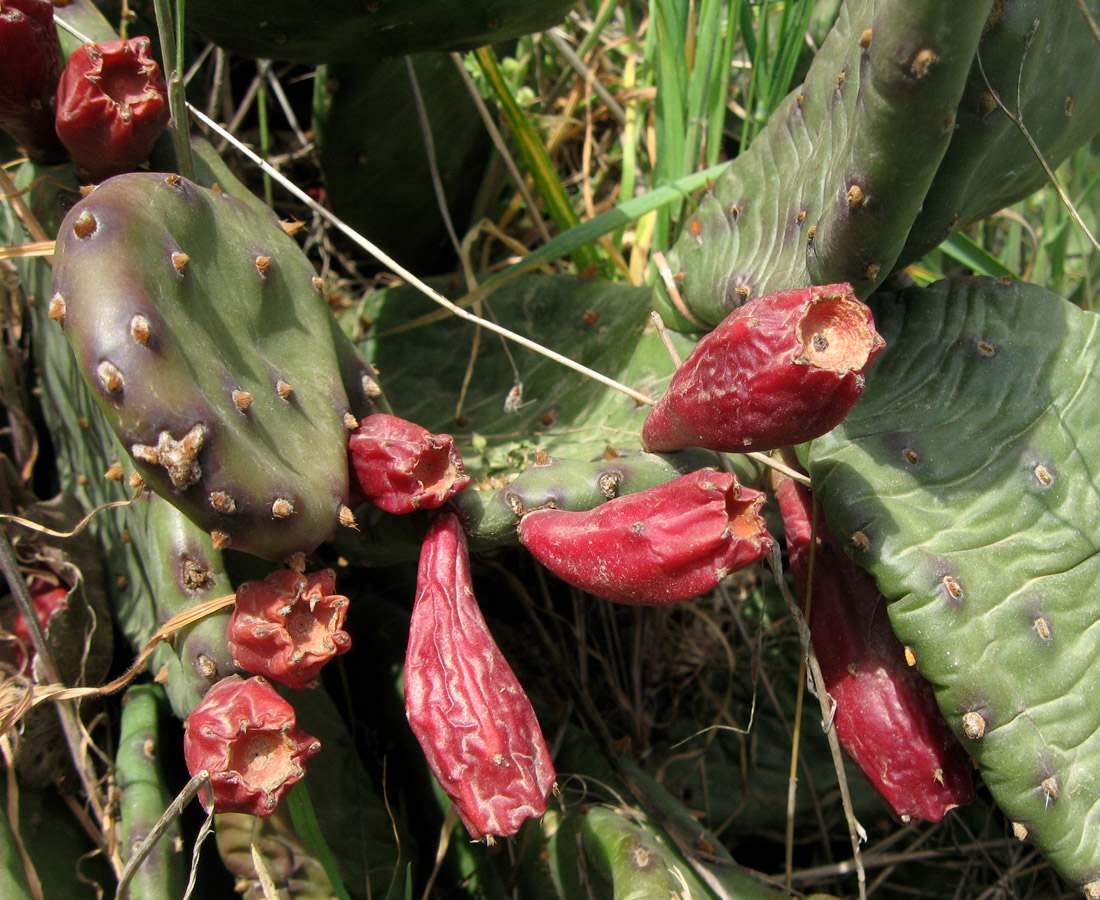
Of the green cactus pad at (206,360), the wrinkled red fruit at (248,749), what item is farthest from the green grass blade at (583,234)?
the wrinkled red fruit at (248,749)

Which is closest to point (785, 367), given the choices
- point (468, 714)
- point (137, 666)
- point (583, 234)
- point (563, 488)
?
point (563, 488)

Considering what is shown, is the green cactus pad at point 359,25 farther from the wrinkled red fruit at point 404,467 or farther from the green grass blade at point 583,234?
the wrinkled red fruit at point 404,467

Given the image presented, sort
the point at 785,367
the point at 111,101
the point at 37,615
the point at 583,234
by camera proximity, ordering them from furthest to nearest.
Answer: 1. the point at 583,234
2. the point at 37,615
3. the point at 111,101
4. the point at 785,367

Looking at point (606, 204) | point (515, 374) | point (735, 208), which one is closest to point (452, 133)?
point (606, 204)

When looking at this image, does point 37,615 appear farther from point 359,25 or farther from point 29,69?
point 359,25

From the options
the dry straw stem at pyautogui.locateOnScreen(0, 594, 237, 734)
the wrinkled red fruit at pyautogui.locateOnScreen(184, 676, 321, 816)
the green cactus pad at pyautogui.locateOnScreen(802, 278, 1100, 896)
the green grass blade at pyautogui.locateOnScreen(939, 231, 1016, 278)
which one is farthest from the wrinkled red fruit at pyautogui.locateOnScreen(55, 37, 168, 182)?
the green grass blade at pyautogui.locateOnScreen(939, 231, 1016, 278)

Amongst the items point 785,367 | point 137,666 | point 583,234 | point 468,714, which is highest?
point 785,367
